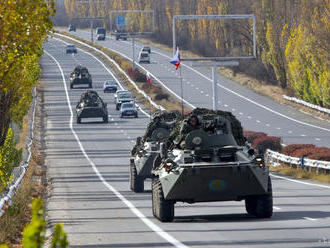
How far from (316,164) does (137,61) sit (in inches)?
3708

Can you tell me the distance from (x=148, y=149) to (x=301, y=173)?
33.0ft

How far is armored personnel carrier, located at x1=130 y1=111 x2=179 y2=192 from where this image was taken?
2659 centimetres

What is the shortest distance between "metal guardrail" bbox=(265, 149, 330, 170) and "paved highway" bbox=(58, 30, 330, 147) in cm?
1603

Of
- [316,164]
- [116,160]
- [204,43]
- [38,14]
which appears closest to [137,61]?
[204,43]

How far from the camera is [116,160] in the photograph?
45.2 meters

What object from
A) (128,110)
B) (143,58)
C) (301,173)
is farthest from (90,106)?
(143,58)

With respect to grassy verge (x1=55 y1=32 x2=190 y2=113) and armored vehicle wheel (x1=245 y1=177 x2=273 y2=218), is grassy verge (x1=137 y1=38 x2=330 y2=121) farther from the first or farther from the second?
armored vehicle wheel (x1=245 y1=177 x2=273 y2=218)

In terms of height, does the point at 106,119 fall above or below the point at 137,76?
above

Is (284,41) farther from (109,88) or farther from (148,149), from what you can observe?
(148,149)

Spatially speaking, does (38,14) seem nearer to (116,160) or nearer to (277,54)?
(116,160)

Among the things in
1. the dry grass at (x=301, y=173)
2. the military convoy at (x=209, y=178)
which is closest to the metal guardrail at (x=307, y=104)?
the dry grass at (x=301, y=173)

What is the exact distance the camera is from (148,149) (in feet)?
87.9

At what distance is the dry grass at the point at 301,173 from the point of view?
32.6 meters

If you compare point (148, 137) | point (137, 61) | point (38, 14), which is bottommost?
point (137, 61)
